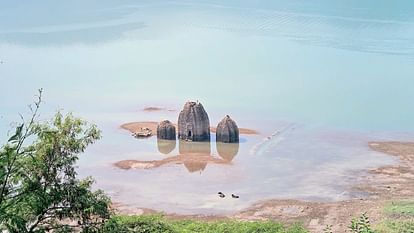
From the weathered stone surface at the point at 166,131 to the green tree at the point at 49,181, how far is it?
24139 millimetres

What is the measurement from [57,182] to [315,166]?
21.8 m

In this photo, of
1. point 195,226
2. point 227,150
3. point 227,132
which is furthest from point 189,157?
point 195,226

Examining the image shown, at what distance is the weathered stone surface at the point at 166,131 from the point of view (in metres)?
41.2

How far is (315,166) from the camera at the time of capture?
119ft

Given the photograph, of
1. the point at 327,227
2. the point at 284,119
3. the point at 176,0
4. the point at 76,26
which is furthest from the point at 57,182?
the point at 176,0

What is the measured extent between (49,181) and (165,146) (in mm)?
24358

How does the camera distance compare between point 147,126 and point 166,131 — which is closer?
point 166,131

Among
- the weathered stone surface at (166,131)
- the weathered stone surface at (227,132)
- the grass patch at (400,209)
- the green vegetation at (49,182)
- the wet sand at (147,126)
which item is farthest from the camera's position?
the wet sand at (147,126)

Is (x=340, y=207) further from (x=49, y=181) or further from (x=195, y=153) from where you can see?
(x=49, y=181)

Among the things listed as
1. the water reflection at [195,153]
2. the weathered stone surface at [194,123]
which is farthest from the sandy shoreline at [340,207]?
the weathered stone surface at [194,123]

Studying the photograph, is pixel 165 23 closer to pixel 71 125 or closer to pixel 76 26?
pixel 76 26

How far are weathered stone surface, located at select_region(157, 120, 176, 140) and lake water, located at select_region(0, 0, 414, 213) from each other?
1.37m

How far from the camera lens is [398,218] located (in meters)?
27.5

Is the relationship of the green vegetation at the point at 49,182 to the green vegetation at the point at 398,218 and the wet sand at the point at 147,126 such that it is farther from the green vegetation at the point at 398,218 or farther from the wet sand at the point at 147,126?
the wet sand at the point at 147,126
